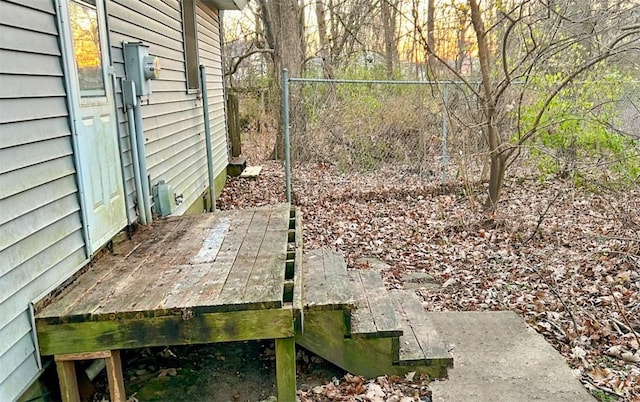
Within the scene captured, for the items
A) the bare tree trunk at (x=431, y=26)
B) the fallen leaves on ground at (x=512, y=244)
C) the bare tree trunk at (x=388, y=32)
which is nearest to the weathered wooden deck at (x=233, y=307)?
the fallen leaves on ground at (x=512, y=244)

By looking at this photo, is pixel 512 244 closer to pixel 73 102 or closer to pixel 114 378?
Result: pixel 114 378

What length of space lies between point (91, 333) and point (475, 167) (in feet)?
22.5

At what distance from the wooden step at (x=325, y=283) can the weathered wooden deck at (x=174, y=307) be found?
0.20m

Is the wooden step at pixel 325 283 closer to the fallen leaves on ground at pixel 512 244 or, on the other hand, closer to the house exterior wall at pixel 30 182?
the fallen leaves on ground at pixel 512 244

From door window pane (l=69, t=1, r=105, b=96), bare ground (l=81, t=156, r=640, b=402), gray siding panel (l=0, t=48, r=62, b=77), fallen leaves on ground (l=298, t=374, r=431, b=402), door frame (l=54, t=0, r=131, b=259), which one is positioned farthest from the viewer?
bare ground (l=81, t=156, r=640, b=402)

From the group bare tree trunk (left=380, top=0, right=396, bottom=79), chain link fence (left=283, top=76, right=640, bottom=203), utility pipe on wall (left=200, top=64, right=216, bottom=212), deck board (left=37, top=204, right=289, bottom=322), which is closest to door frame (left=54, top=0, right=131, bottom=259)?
deck board (left=37, top=204, right=289, bottom=322)

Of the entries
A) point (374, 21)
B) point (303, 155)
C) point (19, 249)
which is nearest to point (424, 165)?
point (303, 155)

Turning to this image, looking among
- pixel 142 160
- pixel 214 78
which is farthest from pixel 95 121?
pixel 214 78

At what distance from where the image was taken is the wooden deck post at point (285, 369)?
2.68m

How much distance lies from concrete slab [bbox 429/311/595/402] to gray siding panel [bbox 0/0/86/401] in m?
2.15

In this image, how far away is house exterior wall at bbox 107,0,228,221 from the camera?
3865mm

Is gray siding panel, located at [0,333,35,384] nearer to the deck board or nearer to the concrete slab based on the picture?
the deck board

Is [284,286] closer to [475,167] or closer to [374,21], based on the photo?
[475,167]

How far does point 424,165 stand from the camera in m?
8.36
